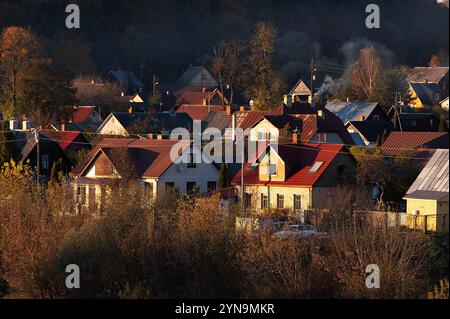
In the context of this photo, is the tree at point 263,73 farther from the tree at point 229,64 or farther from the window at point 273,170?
the window at point 273,170

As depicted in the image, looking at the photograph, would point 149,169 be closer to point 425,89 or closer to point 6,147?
point 6,147

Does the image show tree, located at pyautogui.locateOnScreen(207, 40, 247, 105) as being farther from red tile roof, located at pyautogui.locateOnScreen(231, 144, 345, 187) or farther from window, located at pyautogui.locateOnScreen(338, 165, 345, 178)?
window, located at pyautogui.locateOnScreen(338, 165, 345, 178)

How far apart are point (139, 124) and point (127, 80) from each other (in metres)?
24.9

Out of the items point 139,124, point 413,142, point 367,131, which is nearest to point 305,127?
point 413,142

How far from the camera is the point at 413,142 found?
3014 centimetres

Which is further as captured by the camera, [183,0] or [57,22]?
[183,0]

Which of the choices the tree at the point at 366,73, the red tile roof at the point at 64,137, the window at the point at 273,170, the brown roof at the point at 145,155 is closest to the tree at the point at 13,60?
the red tile roof at the point at 64,137

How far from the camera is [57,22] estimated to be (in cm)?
6688

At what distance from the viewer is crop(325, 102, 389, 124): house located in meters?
41.0
